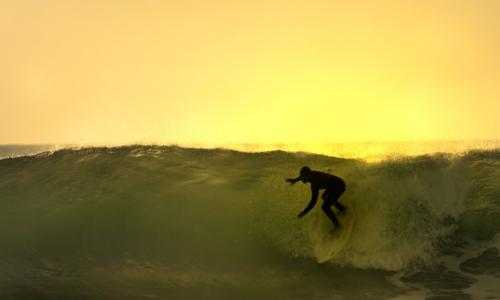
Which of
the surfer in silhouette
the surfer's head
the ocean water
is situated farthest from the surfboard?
the surfer's head

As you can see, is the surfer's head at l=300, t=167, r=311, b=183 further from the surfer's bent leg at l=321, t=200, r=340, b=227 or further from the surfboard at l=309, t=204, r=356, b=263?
the surfboard at l=309, t=204, r=356, b=263

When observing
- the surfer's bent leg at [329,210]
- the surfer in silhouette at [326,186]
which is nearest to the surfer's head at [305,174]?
the surfer in silhouette at [326,186]

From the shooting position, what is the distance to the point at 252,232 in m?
8.45

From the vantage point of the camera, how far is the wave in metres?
7.79

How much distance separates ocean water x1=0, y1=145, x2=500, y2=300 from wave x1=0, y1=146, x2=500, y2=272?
24 millimetres

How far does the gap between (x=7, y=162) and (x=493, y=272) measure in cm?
1209

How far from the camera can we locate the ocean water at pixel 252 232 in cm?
683

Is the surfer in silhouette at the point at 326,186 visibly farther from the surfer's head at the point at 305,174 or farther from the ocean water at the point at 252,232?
the ocean water at the point at 252,232

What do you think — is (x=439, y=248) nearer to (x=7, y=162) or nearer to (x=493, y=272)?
(x=493, y=272)

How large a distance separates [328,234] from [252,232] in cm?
136

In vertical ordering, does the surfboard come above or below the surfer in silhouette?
below

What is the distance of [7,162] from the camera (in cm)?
1353

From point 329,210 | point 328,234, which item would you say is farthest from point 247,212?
point 329,210

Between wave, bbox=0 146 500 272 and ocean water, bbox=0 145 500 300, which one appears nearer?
ocean water, bbox=0 145 500 300
